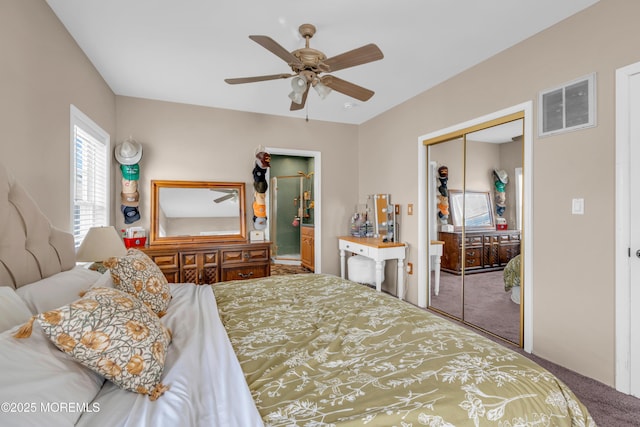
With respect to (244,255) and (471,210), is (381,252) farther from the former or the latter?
(244,255)

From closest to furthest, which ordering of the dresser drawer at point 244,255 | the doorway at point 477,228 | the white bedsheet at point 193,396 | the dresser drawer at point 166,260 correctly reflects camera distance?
the white bedsheet at point 193,396 → the doorway at point 477,228 → the dresser drawer at point 166,260 → the dresser drawer at point 244,255

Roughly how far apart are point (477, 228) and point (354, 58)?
6.75 ft

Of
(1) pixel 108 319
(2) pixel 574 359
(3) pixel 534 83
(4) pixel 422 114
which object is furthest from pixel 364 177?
(1) pixel 108 319

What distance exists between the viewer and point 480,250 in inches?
117

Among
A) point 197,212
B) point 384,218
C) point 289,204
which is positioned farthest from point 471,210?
point 289,204

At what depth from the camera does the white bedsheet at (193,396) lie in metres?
0.80

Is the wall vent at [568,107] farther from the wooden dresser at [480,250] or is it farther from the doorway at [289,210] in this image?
the doorway at [289,210]

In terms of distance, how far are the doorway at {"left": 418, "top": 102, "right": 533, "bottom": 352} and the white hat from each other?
3.31 meters

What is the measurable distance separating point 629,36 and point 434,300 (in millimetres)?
2801

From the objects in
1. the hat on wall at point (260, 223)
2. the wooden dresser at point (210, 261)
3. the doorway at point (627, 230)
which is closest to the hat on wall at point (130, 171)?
the wooden dresser at point (210, 261)

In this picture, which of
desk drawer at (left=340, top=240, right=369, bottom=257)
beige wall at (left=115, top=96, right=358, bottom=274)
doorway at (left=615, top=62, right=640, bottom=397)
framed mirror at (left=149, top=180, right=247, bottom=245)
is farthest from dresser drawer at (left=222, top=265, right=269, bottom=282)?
doorway at (left=615, top=62, right=640, bottom=397)

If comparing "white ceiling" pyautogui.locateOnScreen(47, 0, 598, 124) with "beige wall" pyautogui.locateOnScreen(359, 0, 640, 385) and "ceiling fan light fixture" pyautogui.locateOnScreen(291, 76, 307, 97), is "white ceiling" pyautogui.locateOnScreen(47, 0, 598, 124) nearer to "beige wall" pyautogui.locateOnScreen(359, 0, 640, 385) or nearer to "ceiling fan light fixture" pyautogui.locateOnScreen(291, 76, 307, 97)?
"beige wall" pyautogui.locateOnScreen(359, 0, 640, 385)

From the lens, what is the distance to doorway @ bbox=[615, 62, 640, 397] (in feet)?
6.08

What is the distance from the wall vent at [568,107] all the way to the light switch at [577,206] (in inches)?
20.5
